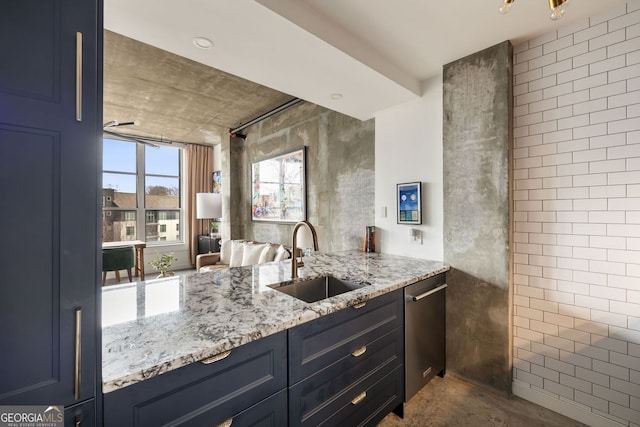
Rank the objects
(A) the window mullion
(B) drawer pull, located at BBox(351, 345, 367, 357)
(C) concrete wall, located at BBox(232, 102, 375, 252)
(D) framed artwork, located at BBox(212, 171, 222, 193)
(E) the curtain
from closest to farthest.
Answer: (B) drawer pull, located at BBox(351, 345, 367, 357) → (C) concrete wall, located at BBox(232, 102, 375, 252) → (A) the window mullion → (E) the curtain → (D) framed artwork, located at BBox(212, 171, 222, 193)

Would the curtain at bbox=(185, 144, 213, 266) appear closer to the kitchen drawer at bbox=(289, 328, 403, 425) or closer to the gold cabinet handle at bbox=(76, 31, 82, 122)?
the kitchen drawer at bbox=(289, 328, 403, 425)

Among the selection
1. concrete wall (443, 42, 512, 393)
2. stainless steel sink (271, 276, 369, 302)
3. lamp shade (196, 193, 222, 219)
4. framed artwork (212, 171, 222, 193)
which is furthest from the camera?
framed artwork (212, 171, 222, 193)

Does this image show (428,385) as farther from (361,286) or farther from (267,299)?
(267,299)

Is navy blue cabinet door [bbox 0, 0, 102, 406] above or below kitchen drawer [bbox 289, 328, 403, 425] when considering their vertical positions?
above

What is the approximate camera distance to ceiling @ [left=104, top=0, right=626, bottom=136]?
1428 millimetres

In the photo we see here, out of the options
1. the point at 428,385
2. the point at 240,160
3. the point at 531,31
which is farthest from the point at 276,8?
the point at 240,160

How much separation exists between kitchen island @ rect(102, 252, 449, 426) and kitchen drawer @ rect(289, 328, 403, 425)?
0.29 metres

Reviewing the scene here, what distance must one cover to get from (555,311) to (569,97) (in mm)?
1427

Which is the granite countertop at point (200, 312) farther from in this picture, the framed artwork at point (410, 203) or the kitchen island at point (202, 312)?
the framed artwork at point (410, 203)

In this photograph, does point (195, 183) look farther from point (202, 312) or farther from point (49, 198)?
point (49, 198)

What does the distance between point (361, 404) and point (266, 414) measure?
0.65 metres

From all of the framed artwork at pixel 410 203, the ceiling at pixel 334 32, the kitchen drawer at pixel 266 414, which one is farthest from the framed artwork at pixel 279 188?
the kitchen drawer at pixel 266 414

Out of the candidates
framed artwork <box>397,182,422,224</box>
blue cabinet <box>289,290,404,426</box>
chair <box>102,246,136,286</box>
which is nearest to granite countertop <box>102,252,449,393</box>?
blue cabinet <box>289,290,404,426</box>

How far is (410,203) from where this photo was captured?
2.47 metres
